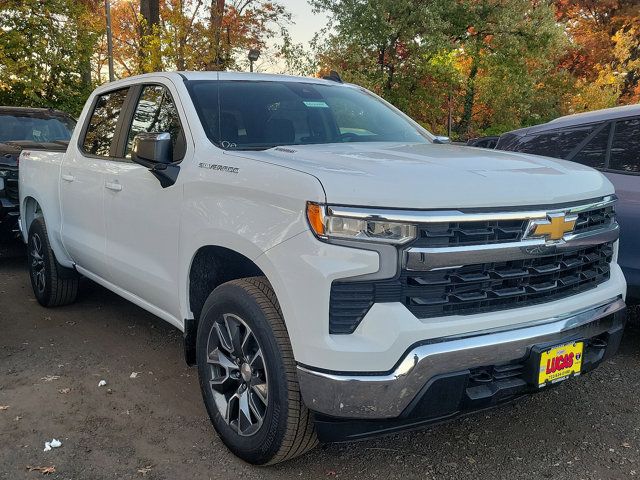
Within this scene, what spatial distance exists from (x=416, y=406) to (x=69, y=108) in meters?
18.1

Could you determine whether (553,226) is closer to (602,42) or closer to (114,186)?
(114,186)

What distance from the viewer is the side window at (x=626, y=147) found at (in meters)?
4.21

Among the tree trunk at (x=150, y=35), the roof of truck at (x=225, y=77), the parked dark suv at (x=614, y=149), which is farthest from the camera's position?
the tree trunk at (x=150, y=35)

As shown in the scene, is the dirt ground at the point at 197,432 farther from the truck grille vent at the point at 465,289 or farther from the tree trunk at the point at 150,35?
the tree trunk at the point at 150,35

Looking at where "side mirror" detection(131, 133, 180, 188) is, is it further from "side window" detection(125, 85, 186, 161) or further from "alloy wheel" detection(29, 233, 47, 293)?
"alloy wheel" detection(29, 233, 47, 293)

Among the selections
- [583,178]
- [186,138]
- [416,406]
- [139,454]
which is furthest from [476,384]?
[186,138]

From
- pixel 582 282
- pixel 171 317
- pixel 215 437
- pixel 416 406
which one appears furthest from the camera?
pixel 171 317

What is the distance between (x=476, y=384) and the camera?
2477 mm

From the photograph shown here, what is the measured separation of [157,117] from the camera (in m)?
3.83

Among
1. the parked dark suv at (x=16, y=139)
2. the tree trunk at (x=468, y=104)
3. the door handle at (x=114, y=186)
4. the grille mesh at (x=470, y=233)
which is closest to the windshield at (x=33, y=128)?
the parked dark suv at (x=16, y=139)

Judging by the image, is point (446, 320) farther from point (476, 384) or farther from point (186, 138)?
point (186, 138)

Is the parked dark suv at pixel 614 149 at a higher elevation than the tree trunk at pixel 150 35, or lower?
lower

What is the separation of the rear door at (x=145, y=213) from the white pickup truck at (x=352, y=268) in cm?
2

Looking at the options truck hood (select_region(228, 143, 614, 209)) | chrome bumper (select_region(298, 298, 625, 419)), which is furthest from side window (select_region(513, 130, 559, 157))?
chrome bumper (select_region(298, 298, 625, 419))
